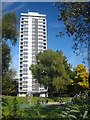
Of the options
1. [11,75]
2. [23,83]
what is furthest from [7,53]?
[23,83]

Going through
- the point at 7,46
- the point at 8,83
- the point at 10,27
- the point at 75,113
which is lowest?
the point at 75,113

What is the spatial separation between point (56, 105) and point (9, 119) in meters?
0.57

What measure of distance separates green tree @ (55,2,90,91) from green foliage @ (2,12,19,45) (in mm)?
546

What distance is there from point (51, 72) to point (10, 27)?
29.3 inches

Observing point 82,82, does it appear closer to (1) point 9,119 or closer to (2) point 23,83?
(2) point 23,83

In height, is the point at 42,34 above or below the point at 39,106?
above

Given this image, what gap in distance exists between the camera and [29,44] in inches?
83.5

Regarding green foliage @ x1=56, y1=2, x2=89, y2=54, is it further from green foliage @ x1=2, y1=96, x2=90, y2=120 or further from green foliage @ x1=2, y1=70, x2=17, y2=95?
green foliage @ x1=2, y1=70, x2=17, y2=95

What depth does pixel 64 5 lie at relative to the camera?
211cm

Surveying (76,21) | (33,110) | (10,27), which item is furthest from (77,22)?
(33,110)

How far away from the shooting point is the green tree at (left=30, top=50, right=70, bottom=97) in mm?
1942

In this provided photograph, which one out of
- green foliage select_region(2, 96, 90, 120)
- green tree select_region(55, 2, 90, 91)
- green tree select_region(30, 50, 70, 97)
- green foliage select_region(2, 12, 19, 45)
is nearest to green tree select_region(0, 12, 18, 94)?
green foliage select_region(2, 12, 19, 45)

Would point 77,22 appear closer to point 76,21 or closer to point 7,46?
point 76,21

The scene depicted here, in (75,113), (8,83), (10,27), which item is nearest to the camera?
(75,113)
